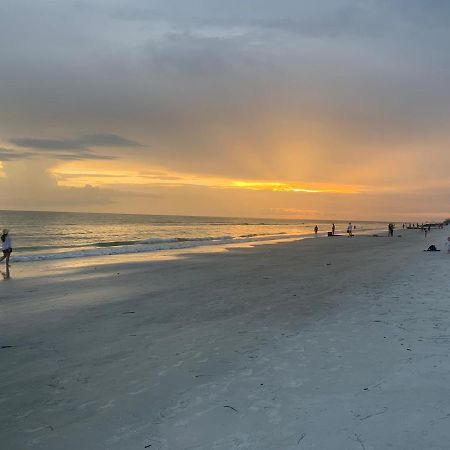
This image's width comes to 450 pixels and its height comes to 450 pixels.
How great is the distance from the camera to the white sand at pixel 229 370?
4.69 m

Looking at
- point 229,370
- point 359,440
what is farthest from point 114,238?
point 359,440

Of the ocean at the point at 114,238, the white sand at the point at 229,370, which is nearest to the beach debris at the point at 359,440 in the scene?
the white sand at the point at 229,370

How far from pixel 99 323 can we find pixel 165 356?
10.9 feet

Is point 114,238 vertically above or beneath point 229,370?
beneath

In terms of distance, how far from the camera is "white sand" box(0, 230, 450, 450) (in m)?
4.69

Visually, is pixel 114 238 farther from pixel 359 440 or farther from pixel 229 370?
pixel 359 440

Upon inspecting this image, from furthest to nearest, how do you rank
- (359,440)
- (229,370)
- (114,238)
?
(114,238)
(229,370)
(359,440)

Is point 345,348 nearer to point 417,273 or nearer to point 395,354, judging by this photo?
point 395,354

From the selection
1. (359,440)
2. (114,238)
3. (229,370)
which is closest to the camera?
(359,440)

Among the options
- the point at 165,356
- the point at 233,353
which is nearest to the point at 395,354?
the point at 233,353

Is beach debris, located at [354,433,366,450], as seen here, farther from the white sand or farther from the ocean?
the ocean

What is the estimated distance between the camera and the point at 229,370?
21.9 feet

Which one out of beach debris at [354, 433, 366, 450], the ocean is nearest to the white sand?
beach debris at [354, 433, 366, 450]

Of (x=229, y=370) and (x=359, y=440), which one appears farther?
(x=229, y=370)
